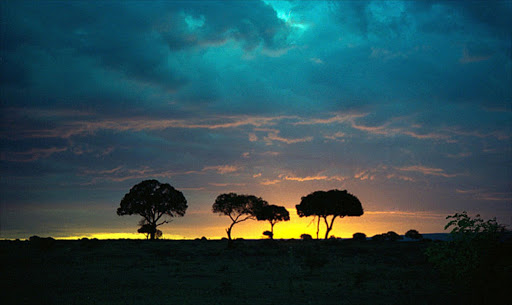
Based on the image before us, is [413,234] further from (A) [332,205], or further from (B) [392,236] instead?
(A) [332,205]

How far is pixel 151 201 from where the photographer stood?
9112cm

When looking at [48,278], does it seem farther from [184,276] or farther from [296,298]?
[296,298]

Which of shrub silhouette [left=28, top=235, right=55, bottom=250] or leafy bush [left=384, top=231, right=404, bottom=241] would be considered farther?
leafy bush [left=384, top=231, right=404, bottom=241]

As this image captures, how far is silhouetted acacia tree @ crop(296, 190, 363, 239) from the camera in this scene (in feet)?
316

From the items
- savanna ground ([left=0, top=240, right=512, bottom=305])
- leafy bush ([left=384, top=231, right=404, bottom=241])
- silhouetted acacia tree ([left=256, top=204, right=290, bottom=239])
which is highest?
silhouetted acacia tree ([left=256, top=204, right=290, bottom=239])

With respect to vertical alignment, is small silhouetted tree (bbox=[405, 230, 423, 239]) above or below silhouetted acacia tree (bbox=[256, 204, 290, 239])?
below

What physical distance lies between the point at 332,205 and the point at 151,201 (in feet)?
128

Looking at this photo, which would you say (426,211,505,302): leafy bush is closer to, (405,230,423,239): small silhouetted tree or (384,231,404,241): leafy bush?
(384,231,404,241): leafy bush

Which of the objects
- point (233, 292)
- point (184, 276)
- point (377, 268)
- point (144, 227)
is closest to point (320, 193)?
point (144, 227)

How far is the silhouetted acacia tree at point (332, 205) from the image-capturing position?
96.4 m

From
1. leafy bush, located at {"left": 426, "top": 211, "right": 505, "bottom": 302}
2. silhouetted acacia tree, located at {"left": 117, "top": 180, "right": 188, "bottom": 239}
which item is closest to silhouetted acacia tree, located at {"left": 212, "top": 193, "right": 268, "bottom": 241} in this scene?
silhouetted acacia tree, located at {"left": 117, "top": 180, "right": 188, "bottom": 239}

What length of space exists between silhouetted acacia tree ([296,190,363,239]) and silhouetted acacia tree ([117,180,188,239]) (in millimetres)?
29920

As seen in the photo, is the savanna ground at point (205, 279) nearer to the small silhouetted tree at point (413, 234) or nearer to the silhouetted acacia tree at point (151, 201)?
the silhouetted acacia tree at point (151, 201)

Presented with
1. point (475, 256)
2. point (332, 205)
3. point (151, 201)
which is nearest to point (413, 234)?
point (332, 205)
